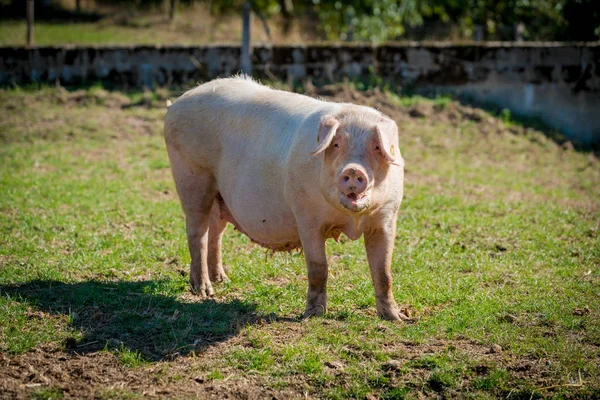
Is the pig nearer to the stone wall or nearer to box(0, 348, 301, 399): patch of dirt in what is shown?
box(0, 348, 301, 399): patch of dirt

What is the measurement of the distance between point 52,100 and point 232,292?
30.8 ft

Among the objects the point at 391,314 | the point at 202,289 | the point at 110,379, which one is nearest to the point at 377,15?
the point at 202,289

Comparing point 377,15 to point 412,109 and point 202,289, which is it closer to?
point 412,109

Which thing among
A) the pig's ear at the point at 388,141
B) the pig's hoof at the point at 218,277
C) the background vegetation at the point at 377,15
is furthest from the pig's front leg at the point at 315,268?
the background vegetation at the point at 377,15

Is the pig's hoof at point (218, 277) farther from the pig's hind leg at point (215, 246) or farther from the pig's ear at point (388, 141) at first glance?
the pig's ear at point (388, 141)

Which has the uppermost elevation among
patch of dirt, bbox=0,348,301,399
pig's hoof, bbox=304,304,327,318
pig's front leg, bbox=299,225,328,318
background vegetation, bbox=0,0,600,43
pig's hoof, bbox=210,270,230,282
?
background vegetation, bbox=0,0,600,43

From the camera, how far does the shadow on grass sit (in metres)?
5.36

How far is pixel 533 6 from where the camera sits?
2044 cm

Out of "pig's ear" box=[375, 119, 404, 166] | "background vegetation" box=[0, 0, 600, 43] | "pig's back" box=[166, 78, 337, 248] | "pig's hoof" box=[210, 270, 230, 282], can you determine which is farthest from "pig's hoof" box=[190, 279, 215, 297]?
"background vegetation" box=[0, 0, 600, 43]

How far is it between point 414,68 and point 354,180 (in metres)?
11.1

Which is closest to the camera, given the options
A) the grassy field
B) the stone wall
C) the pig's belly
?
the grassy field

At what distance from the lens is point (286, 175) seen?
590 cm

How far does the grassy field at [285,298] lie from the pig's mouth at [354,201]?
101cm

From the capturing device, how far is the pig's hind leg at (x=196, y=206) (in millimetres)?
6645
